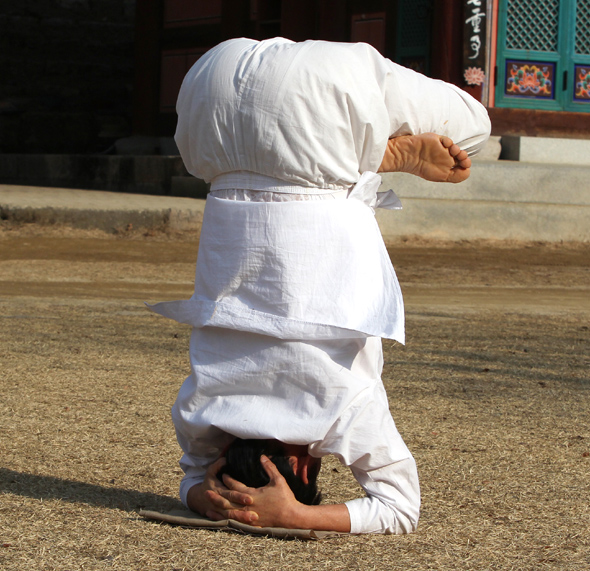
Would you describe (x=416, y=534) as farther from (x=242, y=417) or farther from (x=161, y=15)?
(x=161, y=15)

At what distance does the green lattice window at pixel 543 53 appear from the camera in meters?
9.47

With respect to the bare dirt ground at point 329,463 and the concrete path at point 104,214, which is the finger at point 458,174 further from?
the concrete path at point 104,214

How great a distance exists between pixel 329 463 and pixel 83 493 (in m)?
0.67

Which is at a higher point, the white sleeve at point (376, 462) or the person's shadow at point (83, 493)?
the white sleeve at point (376, 462)

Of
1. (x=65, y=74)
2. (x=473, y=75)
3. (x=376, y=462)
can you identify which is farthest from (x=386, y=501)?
(x=65, y=74)

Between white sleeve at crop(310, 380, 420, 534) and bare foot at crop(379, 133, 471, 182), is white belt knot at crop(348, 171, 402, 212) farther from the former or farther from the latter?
white sleeve at crop(310, 380, 420, 534)

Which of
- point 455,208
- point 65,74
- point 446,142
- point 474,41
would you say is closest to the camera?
point 446,142

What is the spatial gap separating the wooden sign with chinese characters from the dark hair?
316 inches

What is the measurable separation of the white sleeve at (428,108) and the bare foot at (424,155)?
2 cm

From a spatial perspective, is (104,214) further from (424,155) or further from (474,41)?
(424,155)

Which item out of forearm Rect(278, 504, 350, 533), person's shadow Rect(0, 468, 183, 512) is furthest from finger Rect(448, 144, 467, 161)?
person's shadow Rect(0, 468, 183, 512)

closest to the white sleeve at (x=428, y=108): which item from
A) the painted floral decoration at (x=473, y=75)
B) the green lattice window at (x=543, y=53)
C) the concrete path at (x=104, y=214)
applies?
the concrete path at (x=104, y=214)

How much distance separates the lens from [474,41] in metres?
9.12

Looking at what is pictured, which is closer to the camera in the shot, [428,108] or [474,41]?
[428,108]
